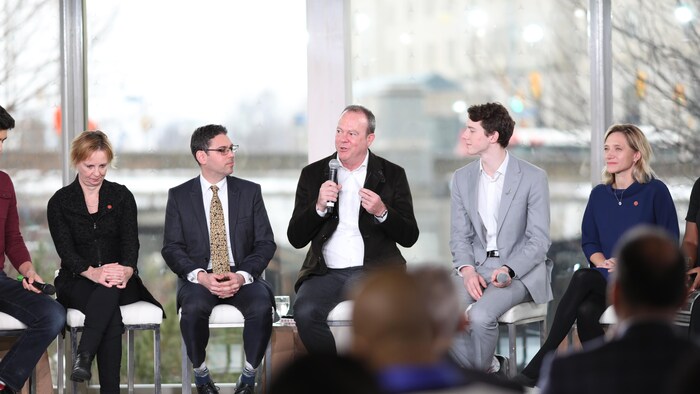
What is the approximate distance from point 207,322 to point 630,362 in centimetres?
314

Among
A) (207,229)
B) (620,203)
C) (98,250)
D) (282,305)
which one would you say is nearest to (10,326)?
(98,250)

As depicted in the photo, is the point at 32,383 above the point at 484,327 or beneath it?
beneath

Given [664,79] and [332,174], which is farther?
[664,79]

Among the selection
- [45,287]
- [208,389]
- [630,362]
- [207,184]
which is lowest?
[208,389]

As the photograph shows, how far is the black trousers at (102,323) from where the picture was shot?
4.71m

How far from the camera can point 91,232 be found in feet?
16.4

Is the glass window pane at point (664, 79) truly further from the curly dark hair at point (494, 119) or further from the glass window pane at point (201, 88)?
the glass window pane at point (201, 88)

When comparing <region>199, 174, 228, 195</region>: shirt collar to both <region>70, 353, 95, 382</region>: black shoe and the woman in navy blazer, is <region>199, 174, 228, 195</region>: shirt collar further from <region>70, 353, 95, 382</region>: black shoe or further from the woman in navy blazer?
the woman in navy blazer

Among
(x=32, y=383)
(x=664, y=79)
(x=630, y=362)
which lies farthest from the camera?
(x=664, y=79)

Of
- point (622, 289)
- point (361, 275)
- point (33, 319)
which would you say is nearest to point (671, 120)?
point (361, 275)

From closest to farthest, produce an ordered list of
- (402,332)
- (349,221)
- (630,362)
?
(402,332) → (630,362) → (349,221)

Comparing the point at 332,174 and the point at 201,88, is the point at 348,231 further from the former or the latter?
the point at 201,88

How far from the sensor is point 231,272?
16.4ft

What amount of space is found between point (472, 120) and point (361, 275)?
97 cm
